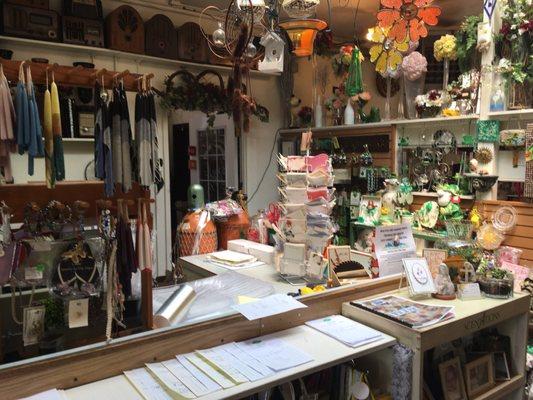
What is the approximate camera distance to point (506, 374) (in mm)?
1978

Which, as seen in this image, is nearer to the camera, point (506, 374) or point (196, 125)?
point (506, 374)

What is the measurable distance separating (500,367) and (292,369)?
1.18m

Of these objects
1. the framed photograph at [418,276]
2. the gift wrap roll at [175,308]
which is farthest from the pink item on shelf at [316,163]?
the gift wrap roll at [175,308]

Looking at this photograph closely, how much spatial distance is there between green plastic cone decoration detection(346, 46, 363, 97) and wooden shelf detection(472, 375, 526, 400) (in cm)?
292

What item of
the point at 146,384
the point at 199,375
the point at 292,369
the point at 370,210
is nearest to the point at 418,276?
the point at 292,369

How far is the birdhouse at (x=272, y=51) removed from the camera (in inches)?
92.1

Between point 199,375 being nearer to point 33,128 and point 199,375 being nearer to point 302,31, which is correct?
point 33,128

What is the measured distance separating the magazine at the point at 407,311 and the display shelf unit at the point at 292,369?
9 centimetres

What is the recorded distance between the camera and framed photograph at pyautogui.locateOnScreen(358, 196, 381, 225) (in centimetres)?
397

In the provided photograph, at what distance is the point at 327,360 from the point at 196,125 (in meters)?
4.30

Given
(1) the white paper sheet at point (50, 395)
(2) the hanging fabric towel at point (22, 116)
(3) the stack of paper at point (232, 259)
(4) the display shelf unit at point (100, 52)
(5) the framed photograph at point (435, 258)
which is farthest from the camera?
(4) the display shelf unit at point (100, 52)

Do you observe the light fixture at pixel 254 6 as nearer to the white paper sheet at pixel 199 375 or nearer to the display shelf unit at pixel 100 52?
the white paper sheet at pixel 199 375

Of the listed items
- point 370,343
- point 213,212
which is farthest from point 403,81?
point 370,343

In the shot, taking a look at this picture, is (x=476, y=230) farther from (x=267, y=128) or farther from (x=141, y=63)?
(x=141, y=63)
